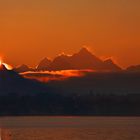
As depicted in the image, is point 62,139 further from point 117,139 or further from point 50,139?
point 117,139

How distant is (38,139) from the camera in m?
125

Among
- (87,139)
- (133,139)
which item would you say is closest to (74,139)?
(87,139)

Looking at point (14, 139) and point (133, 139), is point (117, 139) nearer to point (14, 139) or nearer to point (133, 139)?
point (133, 139)

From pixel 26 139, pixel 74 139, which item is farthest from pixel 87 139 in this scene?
pixel 26 139

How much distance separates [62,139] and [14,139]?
28.5 feet

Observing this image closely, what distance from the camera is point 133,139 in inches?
4904

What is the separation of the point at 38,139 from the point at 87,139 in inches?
346

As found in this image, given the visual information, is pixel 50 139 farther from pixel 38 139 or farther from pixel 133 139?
pixel 133 139

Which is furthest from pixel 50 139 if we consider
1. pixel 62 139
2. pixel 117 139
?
pixel 117 139

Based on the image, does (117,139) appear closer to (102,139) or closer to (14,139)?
(102,139)

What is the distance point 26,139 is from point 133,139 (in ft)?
61.3

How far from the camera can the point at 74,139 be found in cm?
12631

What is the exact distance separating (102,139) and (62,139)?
789 cm

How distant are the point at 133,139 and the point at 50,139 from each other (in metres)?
14.7
